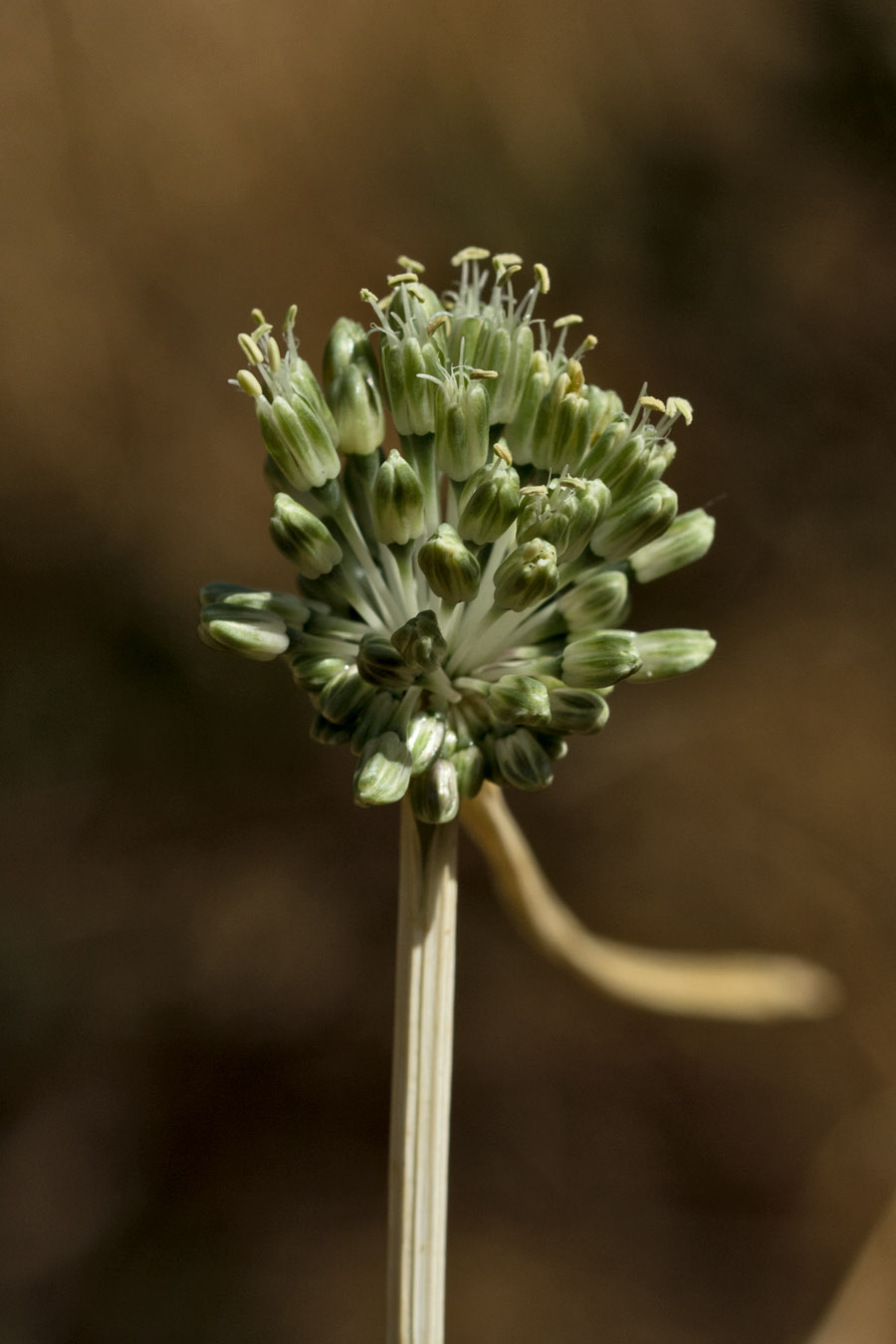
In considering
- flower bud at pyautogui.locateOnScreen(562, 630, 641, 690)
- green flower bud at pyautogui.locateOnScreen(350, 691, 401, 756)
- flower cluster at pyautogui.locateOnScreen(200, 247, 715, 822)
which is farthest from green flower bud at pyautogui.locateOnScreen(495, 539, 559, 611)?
green flower bud at pyautogui.locateOnScreen(350, 691, 401, 756)

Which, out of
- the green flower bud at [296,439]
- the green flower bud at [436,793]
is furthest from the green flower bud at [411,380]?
the green flower bud at [436,793]

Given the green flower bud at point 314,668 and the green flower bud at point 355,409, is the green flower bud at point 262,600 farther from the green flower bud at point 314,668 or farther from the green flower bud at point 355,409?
the green flower bud at point 355,409

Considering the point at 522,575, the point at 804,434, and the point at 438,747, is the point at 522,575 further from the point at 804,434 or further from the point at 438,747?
the point at 804,434

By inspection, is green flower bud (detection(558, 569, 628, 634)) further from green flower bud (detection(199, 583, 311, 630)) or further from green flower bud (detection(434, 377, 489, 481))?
green flower bud (detection(199, 583, 311, 630))

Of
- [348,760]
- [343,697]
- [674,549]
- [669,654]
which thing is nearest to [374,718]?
[343,697]

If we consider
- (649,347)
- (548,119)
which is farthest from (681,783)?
(548,119)
